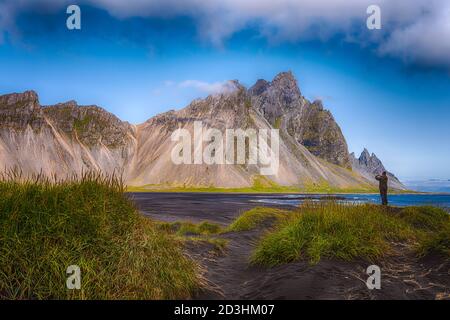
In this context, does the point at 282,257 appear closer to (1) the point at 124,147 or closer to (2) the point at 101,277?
(2) the point at 101,277

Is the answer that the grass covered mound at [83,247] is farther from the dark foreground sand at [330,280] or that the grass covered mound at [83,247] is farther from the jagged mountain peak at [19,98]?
the jagged mountain peak at [19,98]

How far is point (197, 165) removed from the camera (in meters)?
163

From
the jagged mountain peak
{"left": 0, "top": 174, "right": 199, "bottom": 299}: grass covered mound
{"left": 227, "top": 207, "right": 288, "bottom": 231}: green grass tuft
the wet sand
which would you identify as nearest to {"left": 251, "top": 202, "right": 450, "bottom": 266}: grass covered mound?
{"left": 0, "top": 174, "right": 199, "bottom": 299}: grass covered mound

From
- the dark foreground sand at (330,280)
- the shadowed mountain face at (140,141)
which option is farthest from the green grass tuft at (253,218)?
the shadowed mountain face at (140,141)

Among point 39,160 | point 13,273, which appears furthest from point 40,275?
point 39,160

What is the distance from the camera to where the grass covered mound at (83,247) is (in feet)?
23.4

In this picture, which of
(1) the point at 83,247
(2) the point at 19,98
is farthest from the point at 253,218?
(2) the point at 19,98

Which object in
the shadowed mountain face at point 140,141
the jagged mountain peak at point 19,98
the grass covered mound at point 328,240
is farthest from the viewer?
the jagged mountain peak at point 19,98

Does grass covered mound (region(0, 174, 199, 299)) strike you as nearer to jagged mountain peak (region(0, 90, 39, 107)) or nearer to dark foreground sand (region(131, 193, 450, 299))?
dark foreground sand (region(131, 193, 450, 299))

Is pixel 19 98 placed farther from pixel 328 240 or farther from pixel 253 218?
pixel 328 240

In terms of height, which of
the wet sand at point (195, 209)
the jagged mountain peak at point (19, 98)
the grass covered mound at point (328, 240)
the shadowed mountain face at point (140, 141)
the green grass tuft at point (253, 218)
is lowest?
the wet sand at point (195, 209)

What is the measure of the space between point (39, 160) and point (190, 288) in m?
132

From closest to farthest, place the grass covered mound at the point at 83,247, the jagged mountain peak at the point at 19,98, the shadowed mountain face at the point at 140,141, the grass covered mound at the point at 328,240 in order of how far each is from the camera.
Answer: the grass covered mound at the point at 83,247 < the grass covered mound at the point at 328,240 < the shadowed mountain face at the point at 140,141 < the jagged mountain peak at the point at 19,98

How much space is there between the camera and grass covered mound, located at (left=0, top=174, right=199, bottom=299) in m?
7.14
